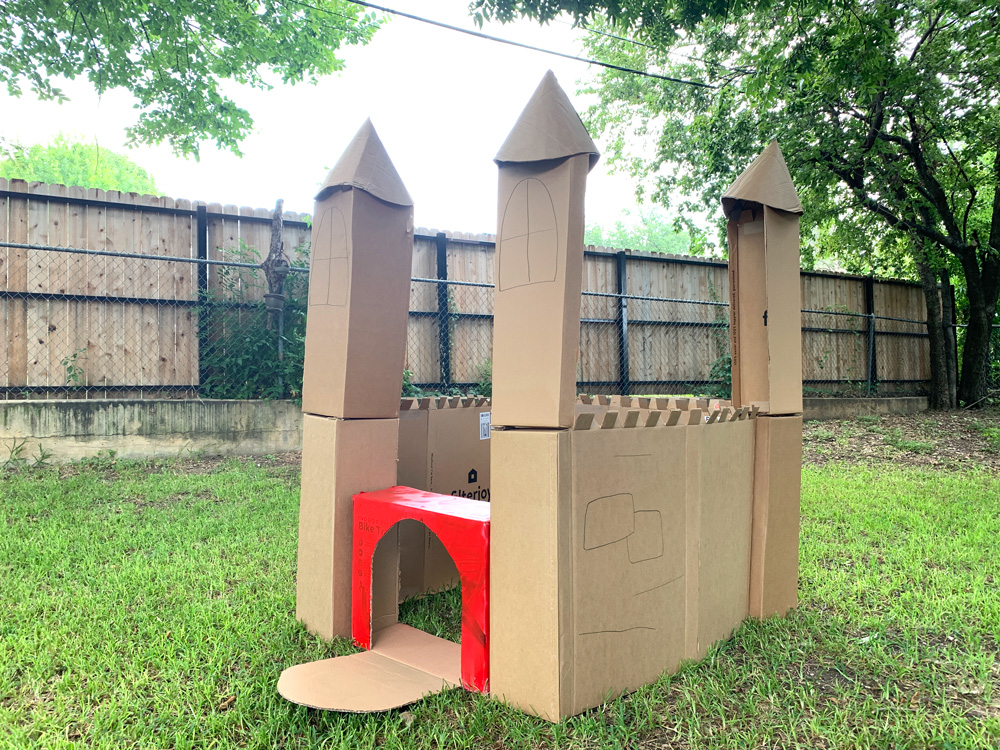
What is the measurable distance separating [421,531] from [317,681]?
905 mm

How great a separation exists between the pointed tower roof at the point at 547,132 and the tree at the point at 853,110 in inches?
144

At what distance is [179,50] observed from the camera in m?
6.40

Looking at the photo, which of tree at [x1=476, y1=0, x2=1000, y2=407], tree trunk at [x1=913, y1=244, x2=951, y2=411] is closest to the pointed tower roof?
tree at [x1=476, y1=0, x2=1000, y2=407]

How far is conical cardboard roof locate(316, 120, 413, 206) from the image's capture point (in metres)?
2.24

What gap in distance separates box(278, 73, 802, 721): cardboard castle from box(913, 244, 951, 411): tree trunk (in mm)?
8828

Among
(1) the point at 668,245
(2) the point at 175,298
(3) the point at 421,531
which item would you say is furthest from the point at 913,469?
(1) the point at 668,245

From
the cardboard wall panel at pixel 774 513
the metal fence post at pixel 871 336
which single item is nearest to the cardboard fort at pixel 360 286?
the cardboard wall panel at pixel 774 513

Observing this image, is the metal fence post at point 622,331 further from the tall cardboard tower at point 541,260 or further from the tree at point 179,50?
the tall cardboard tower at point 541,260

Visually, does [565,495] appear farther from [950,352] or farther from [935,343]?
[950,352]

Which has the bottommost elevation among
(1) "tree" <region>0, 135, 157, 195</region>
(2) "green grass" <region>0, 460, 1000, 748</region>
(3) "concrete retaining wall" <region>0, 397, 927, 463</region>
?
(2) "green grass" <region>0, 460, 1000, 748</region>

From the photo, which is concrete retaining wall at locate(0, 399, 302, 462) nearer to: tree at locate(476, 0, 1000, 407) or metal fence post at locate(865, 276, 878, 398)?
tree at locate(476, 0, 1000, 407)

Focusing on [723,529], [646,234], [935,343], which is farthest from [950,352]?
[646,234]

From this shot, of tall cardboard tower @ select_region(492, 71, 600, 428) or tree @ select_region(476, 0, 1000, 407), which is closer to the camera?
tall cardboard tower @ select_region(492, 71, 600, 428)

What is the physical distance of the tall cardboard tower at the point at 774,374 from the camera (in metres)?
2.36
